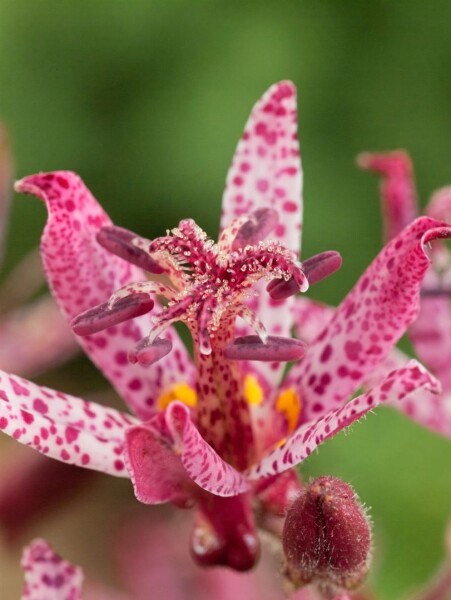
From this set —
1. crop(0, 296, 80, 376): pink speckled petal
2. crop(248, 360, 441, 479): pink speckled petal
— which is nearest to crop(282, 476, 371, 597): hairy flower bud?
crop(248, 360, 441, 479): pink speckled petal

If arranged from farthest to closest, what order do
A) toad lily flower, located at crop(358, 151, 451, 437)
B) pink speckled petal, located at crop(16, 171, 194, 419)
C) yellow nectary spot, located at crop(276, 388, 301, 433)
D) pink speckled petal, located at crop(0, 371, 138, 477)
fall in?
1. toad lily flower, located at crop(358, 151, 451, 437)
2. yellow nectary spot, located at crop(276, 388, 301, 433)
3. pink speckled petal, located at crop(16, 171, 194, 419)
4. pink speckled petal, located at crop(0, 371, 138, 477)

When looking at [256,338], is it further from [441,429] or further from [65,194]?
[441,429]

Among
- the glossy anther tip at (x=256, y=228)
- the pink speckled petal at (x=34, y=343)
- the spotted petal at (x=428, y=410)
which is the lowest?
the pink speckled petal at (x=34, y=343)

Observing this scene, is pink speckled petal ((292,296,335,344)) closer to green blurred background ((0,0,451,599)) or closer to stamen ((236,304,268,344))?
stamen ((236,304,268,344))

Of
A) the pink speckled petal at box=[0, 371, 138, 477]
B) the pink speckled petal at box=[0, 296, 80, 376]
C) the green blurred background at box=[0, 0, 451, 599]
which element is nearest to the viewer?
the pink speckled petal at box=[0, 371, 138, 477]

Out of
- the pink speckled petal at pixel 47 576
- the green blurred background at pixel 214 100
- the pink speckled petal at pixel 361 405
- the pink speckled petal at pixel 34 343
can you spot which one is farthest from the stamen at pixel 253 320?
the green blurred background at pixel 214 100

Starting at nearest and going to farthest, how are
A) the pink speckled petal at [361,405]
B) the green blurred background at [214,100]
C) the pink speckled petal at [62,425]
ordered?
the pink speckled petal at [361,405]
the pink speckled petal at [62,425]
the green blurred background at [214,100]

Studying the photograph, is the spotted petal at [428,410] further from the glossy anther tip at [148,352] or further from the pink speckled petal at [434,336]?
the glossy anther tip at [148,352]

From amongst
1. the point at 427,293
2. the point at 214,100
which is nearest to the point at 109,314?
the point at 427,293

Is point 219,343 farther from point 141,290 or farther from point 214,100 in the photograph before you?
point 214,100
